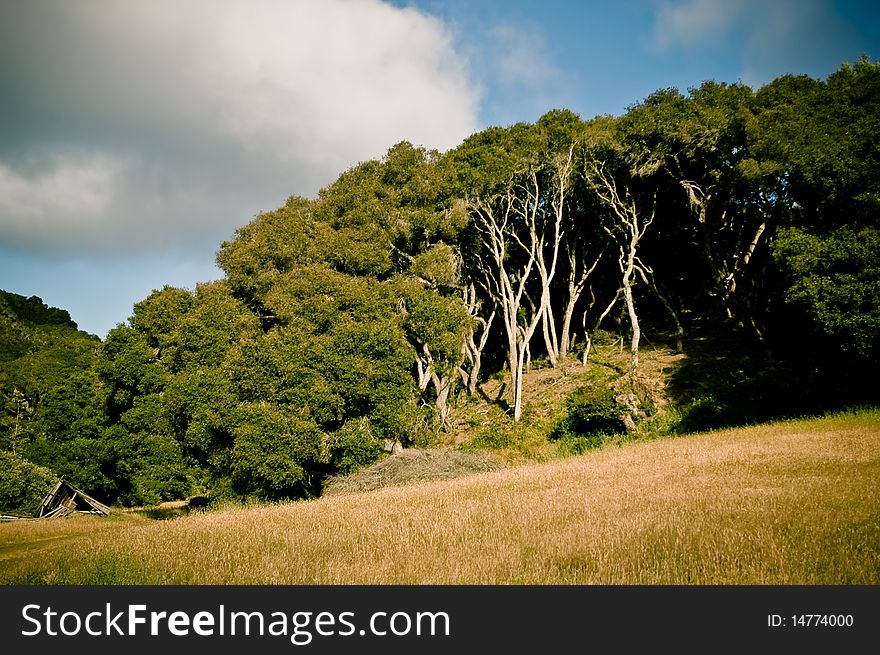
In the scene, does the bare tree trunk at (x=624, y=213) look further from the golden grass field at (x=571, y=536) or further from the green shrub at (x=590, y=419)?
the golden grass field at (x=571, y=536)

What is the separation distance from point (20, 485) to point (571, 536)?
39.5 metres

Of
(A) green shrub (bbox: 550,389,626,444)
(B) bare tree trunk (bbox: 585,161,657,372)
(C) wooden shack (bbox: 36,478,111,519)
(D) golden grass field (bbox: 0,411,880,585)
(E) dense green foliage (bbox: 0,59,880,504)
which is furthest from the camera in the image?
(C) wooden shack (bbox: 36,478,111,519)

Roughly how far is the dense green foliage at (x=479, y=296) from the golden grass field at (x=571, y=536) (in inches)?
275

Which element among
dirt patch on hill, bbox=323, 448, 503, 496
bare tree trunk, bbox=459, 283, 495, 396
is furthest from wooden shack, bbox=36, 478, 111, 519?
bare tree trunk, bbox=459, 283, 495, 396

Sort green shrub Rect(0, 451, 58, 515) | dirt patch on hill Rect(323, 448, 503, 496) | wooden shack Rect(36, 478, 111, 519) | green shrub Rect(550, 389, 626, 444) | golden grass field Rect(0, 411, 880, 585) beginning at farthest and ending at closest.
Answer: green shrub Rect(0, 451, 58, 515)
wooden shack Rect(36, 478, 111, 519)
green shrub Rect(550, 389, 626, 444)
dirt patch on hill Rect(323, 448, 503, 496)
golden grass field Rect(0, 411, 880, 585)

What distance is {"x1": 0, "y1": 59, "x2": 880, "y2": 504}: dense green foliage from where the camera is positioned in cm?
1806

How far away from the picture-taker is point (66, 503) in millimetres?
31688

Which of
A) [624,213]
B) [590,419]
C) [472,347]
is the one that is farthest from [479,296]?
[590,419]

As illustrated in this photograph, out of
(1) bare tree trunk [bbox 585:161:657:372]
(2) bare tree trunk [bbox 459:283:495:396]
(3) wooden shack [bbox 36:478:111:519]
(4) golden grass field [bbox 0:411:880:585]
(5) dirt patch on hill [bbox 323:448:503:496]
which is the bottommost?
(3) wooden shack [bbox 36:478:111:519]

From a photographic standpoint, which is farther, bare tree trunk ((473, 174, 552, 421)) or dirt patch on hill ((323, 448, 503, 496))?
bare tree trunk ((473, 174, 552, 421))

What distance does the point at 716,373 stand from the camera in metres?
24.1

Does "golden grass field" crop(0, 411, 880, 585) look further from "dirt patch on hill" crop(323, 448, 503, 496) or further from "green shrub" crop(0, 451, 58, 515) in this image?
"green shrub" crop(0, 451, 58, 515)

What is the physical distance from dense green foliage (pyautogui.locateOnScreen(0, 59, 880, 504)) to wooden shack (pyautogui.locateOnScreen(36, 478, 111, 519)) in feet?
8.87

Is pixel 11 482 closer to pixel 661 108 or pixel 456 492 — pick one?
pixel 456 492
